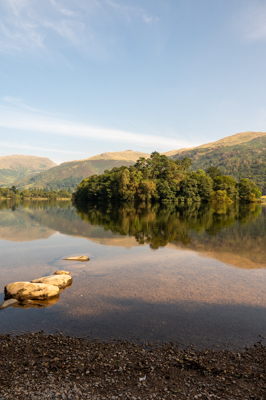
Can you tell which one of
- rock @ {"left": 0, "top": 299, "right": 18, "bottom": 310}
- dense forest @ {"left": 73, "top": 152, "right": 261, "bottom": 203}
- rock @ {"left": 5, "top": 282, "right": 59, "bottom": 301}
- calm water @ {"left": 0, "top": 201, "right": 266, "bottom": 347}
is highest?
dense forest @ {"left": 73, "top": 152, "right": 261, "bottom": 203}

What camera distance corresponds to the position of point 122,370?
34.1 ft

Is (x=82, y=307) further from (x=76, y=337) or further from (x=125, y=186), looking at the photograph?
(x=125, y=186)

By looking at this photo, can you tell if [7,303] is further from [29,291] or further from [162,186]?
[162,186]

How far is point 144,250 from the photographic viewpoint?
108 feet

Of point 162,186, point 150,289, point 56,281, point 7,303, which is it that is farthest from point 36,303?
point 162,186

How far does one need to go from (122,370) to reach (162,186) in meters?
141

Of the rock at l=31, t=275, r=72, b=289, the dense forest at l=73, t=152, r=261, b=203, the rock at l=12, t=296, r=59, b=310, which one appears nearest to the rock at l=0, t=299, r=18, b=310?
the rock at l=12, t=296, r=59, b=310

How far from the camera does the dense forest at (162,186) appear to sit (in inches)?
5837

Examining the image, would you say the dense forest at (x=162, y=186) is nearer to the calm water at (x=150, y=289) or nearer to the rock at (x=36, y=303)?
the calm water at (x=150, y=289)

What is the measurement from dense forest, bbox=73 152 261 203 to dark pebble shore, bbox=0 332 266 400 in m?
131

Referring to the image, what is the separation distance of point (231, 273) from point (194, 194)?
5361 inches

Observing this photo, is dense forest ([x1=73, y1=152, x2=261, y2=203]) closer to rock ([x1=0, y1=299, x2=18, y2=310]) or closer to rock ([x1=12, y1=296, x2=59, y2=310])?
rock ([x1=12, y1=296, x2=59, y2=310])

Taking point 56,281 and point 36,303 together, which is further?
point 56,281

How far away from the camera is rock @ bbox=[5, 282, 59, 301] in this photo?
17.7 m
